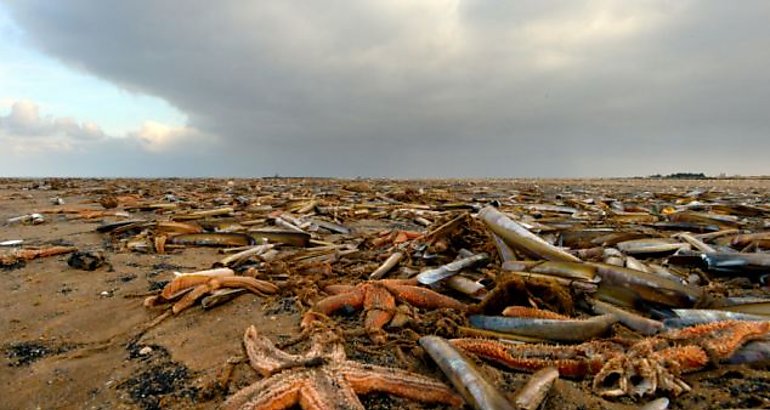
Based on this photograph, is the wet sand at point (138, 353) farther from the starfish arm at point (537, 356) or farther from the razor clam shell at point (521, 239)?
the razor clam shell at point (521, 239)

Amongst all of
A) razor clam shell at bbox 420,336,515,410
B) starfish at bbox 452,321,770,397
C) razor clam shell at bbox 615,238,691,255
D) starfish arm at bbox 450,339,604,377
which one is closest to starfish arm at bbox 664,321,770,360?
starfish at bbox 452,321,770,397

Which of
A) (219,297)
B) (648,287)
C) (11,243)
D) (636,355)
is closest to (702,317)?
(648,287)

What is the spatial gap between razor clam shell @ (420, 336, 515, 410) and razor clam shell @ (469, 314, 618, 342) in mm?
488

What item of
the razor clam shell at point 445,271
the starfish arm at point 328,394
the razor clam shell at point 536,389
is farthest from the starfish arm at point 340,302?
the razor clam shell at point 536,389

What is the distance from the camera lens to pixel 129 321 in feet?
10.5

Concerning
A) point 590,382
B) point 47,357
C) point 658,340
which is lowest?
point 47,357

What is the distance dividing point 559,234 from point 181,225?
15.5 ft

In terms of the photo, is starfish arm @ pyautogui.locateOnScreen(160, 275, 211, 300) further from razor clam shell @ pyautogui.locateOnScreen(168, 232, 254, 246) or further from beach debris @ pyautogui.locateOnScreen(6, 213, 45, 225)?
beach debris @ pyautogui.locateOnScreen(6, 213, 45, 225)

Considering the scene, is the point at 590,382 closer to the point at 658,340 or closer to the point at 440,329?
the point at 658,340

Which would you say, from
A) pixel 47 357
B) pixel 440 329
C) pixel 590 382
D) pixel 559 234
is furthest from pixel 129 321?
pixel 559 234

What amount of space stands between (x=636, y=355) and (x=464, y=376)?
0.79 meters

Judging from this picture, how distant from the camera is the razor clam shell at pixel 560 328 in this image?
2451 millimetres

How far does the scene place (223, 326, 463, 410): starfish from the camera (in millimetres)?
1878

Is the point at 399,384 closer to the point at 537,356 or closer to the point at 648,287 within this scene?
the point at 537,356
